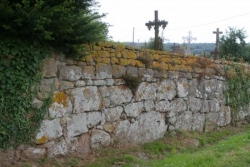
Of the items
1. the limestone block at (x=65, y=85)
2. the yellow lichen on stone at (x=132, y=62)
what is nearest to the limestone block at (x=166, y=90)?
the yellow lichen on stone at (x=132, y=62)

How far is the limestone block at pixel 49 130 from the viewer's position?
4629mm

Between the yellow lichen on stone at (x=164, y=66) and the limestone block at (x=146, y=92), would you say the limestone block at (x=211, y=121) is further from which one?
the limestone block at (x=146, y=92)

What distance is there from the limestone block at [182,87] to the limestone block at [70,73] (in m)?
3.08

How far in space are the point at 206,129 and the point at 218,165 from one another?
3.72 m

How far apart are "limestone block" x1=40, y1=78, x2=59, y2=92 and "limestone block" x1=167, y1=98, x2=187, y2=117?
3.21 m

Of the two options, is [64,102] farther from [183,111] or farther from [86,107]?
[183,111]

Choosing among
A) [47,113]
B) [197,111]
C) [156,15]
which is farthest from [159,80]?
[156,15]

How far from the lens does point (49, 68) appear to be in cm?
471

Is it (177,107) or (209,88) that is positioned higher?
(209,88)

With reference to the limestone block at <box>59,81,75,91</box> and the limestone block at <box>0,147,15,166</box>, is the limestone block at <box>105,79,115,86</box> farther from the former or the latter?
the limestone block at <box>0,147,15,166</box>

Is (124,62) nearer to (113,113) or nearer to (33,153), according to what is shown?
(113,113)

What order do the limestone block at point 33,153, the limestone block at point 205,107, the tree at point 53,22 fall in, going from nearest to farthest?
the tree at point 53,22 < the limestone block at point 33,153 < the limestone block at point 205,107

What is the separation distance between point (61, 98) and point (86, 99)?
535mm

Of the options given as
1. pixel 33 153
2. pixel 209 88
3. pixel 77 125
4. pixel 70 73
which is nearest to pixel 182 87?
pixel 209 88
